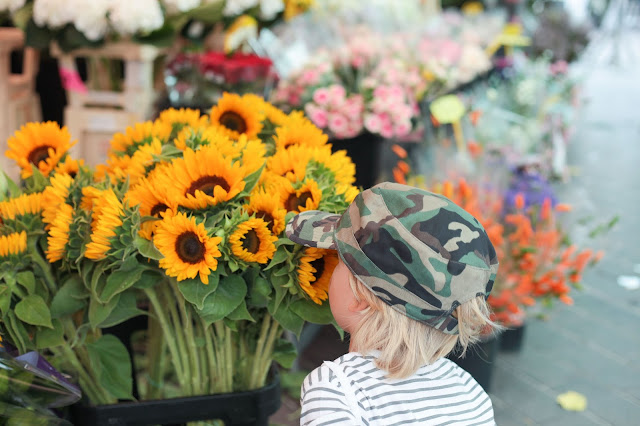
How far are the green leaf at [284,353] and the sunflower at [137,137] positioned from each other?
470 millimetres

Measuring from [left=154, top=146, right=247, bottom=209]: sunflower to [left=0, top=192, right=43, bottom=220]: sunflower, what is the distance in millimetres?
260

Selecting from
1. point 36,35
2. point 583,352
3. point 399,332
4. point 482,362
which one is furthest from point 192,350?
point 583,352

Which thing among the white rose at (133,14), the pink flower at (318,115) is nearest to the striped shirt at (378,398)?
the white rose at (133,14)

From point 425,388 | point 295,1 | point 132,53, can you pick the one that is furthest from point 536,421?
point 295,1

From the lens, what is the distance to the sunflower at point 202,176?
1132mm

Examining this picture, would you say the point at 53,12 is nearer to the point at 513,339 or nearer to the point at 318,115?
the point at 318,115

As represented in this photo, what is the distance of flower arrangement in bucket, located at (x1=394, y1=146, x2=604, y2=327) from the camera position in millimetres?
2436

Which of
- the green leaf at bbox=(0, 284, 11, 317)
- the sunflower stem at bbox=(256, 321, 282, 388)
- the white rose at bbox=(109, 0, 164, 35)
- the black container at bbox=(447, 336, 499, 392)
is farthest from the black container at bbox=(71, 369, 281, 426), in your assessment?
the white rose at bbox=(109, 0, 164, 35)

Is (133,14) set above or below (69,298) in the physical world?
above

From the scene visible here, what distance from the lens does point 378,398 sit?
1.08 meters

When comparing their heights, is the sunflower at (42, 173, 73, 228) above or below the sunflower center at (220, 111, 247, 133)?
below

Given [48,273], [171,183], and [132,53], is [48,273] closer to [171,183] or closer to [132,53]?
[171,183]

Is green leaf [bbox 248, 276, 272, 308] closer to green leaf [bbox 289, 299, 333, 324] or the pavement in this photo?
green leaf [bbox 289, 299, 333, 324]

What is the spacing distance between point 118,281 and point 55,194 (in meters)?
0.21
